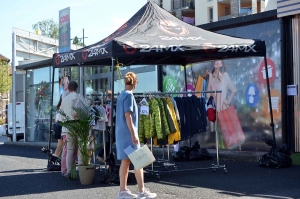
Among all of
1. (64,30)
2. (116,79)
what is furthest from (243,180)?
(64,30)

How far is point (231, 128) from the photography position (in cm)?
1398

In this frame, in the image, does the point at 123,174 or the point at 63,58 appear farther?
the point at 63,58

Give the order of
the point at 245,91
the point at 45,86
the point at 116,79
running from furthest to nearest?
the point at 45,86 → the point at 116,79 → the point at 245,91

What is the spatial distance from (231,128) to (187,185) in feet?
17.6

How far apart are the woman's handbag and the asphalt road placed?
237 cm

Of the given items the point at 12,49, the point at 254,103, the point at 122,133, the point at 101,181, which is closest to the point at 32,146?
the point at 12,49

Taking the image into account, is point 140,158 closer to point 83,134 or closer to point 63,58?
point 83,134

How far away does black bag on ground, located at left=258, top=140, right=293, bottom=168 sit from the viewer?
10.7 metres

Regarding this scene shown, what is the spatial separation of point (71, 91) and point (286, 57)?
5557mm

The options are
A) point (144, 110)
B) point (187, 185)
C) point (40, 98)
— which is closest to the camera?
point (187, 185)

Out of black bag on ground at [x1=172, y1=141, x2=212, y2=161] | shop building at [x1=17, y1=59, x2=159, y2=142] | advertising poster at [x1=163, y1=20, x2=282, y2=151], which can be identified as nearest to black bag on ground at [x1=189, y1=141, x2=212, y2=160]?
black bag on ground at [x1=172, y1=141, x2=212, y2=161]

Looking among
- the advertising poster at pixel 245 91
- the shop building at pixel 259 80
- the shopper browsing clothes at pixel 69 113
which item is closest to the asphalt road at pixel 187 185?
the shopper browsing clothes at pixel 69 113

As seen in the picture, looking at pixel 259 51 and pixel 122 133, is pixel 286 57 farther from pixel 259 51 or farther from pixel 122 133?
pixel 122 133

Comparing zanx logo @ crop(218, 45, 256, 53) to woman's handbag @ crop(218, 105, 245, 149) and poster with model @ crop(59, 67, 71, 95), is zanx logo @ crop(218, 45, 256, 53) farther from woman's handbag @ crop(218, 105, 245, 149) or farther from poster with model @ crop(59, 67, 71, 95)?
poster with model @ crop(59, 67, 71, 95)
